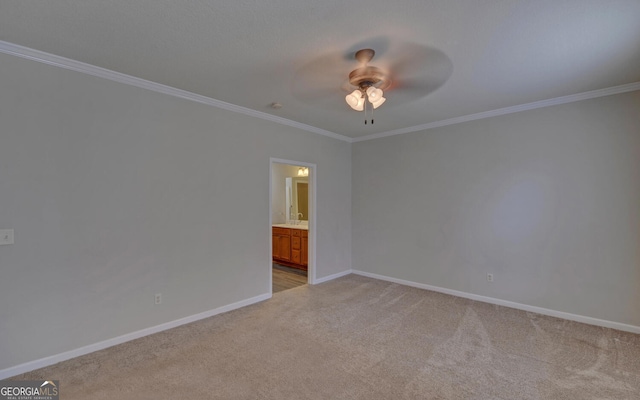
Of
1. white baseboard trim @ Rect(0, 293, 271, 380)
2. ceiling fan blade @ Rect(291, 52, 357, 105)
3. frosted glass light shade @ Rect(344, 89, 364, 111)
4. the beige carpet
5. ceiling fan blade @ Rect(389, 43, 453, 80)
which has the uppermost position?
ceiling fan blade @ Rect(291, 52, 357, 105)

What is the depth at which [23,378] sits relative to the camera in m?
2.22

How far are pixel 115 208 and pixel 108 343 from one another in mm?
1232

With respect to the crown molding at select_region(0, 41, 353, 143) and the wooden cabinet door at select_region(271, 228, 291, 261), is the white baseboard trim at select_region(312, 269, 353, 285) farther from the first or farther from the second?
the crown molding at select_region(0, 41, 353, 143)

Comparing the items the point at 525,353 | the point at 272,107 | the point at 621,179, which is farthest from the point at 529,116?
the point at 272,107

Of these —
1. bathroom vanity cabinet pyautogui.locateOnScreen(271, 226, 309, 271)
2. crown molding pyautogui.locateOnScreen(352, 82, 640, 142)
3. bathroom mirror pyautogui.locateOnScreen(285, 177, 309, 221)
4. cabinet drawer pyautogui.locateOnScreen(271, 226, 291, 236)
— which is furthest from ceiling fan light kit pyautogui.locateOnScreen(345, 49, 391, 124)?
bathroom mirror pyautogui.locateOnScreen(285, 177, 309, 221)

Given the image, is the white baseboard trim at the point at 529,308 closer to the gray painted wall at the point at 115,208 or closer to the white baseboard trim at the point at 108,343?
the gray painted wall at the point at 115,208

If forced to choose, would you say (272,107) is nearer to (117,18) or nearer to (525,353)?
(117,18)

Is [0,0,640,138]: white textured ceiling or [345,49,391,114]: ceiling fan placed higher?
[0,0,640,138]: white textured ceiling

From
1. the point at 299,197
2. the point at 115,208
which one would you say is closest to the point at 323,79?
the point at 115,208

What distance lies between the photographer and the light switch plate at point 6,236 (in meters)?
2.19

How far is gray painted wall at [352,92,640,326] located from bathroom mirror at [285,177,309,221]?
6.99 feet

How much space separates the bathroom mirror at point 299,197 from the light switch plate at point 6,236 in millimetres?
4865

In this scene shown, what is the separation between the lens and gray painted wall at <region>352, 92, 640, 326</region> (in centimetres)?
307

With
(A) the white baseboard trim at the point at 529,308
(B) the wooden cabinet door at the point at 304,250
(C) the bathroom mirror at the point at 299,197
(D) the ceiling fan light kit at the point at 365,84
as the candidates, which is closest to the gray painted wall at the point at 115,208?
(B) the wooden cabinet door at the point at 304,250
